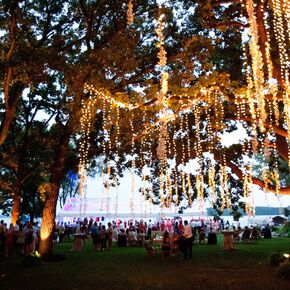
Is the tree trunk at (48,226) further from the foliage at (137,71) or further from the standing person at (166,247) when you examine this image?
the standing person at (166,247)

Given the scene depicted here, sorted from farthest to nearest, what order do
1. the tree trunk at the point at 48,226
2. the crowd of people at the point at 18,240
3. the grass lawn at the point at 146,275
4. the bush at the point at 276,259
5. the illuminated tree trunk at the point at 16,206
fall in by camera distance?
the illuminated tree trunk at the point at 16,206 < the crowd of people at the point at 18,240 < the tree trunk at the point at 48,226 < the bush at the point at 276,259 < the grass lawn at the point at 146,275

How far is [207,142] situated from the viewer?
43.4ft

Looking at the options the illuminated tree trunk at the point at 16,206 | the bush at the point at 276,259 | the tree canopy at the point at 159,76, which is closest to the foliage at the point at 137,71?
the tree canopy at the point at 159,76

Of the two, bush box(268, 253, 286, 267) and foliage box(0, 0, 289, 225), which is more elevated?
foliage box(0, 0, 289, 225)

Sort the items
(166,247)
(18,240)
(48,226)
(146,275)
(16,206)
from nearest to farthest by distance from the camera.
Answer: (146,275) → (48,226) → (166,247) → (18,240) → (16,206)

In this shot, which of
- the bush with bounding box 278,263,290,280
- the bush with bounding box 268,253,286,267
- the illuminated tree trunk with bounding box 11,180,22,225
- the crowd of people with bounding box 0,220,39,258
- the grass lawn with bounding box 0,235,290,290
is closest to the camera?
the grass lawn with bounding box 0,235,290,290

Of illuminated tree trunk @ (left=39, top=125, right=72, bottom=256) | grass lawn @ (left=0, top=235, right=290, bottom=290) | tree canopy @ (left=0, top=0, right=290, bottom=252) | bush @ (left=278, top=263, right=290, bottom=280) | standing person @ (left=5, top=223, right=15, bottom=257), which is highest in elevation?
tree canopy @ (left=0, top=0, right=290, bottom=252)

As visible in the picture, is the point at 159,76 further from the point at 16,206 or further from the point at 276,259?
the point at 16,206

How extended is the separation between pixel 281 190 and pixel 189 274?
3.75m

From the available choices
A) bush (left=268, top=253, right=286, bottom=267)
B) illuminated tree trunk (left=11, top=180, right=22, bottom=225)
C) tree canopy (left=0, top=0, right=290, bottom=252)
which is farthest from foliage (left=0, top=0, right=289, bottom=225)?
illuminated tree trunk (left=11, top=180, right=22, bottom=225)

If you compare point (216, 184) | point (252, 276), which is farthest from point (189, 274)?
point (216, 184)

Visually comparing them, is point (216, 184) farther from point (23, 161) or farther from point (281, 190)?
point (23, 161)

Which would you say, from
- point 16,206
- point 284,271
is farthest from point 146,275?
point 16,206

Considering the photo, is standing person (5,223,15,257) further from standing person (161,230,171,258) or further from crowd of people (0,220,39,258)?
standing person (161,230,171,258)
